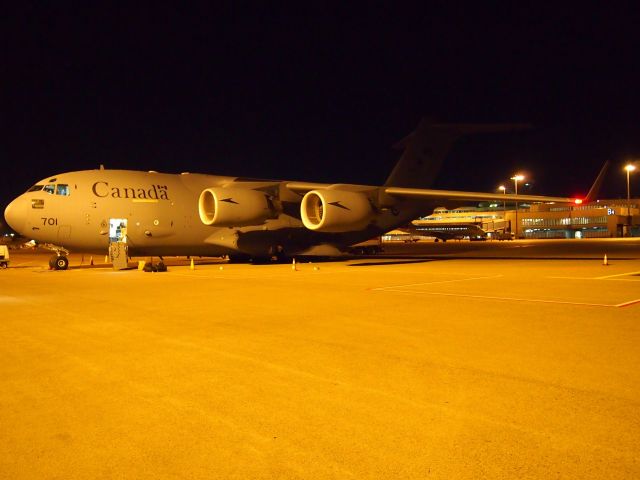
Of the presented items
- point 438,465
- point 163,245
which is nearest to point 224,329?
point 438,465

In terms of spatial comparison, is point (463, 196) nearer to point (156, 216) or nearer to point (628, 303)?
point (156, 216)

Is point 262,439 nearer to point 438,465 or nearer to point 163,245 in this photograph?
point 438,465

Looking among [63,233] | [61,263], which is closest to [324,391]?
[63,233]

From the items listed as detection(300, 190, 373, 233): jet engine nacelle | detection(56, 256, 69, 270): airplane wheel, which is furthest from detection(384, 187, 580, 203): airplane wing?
detection(56, 256, 69, 270): airplane wheel

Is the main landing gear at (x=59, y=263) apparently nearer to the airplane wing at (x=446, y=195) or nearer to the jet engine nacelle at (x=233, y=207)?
the jet engine nacelle at (x=233, y=207)

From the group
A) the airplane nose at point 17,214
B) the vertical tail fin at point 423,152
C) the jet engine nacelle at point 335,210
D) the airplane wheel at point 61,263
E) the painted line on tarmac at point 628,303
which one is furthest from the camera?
the vertical tail fin at point 423,152

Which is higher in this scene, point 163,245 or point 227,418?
point 163,245

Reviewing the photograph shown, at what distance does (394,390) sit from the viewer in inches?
170

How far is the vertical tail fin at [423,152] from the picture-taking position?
2467 cm

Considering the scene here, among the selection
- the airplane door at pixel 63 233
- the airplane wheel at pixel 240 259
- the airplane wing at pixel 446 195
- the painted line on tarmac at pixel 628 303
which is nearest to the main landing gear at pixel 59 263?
the airplane door at pixel 63 233

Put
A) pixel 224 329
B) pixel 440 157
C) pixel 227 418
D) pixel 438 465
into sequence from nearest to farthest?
pixel 438 465
pixel 227 418
pixel 224 329
pixel 440 157

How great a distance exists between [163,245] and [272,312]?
1314cm

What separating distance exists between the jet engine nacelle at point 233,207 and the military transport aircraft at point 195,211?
0.04 m

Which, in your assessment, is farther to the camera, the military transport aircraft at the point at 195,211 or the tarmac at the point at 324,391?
the military transport aircraft at the point at 195,211
